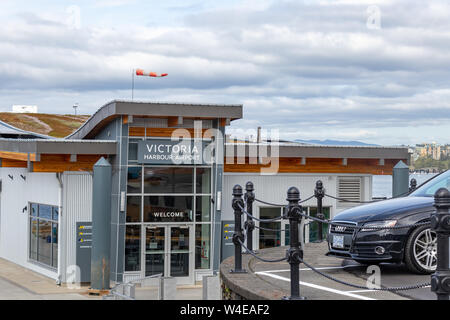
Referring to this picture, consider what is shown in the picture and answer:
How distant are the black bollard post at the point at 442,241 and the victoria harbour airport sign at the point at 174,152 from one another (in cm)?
1668

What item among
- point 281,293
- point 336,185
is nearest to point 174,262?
point 336,185

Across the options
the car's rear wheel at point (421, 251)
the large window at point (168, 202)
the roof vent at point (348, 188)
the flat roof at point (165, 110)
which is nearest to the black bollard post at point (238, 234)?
the car's rear wheel at point (421, 251)

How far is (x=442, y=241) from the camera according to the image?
20.1 feet

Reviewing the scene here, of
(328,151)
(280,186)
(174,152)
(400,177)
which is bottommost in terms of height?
(280,186)

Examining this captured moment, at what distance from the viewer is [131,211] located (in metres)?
22.7

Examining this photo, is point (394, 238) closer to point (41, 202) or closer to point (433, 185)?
point (433, 185)

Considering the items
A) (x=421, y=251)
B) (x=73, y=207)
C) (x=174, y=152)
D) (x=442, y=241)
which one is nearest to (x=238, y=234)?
(x=421, y=251)

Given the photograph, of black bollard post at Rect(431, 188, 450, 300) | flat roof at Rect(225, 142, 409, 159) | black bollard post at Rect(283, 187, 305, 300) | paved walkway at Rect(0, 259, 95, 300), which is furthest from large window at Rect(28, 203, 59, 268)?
black bollard post at Rect(431, 188, 450, 300)

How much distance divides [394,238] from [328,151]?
635 inches

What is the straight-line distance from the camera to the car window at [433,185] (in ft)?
30.9

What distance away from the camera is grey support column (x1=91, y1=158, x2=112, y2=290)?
20688 millimetres

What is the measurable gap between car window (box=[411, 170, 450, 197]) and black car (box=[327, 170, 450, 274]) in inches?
22.5

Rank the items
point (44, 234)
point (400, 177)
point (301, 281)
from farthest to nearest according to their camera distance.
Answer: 1. point (44, 234)
2. point (400, 177)
3. point (301, 281)
